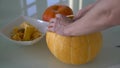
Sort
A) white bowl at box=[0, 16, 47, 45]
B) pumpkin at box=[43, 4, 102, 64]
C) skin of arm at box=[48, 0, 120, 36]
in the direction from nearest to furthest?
skin of arm at box=[48, 0, 120, 36] < pumpkin at box=[43, 4, 102, 64] < white bowl at box=[0, 16, 47, 45]

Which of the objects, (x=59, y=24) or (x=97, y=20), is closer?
(x=97, y=20)

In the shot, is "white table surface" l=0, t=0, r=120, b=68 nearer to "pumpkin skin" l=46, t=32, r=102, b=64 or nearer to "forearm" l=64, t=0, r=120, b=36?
"pumpkin skin" l=46, t=32, r=102, b=64

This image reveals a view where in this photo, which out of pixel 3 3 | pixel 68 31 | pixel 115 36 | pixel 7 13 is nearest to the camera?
pixel 68 31

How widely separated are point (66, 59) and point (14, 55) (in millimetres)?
197

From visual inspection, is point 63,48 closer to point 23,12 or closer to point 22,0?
point 23,12

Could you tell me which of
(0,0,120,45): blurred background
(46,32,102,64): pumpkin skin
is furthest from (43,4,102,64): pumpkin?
(0,0,120,45): blurred background

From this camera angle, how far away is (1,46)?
99 centimetres

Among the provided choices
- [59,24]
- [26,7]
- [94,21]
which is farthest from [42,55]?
[26,7]

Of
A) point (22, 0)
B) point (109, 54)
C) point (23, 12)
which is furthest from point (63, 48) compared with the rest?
point (22, 0)

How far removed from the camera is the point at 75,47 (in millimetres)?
833

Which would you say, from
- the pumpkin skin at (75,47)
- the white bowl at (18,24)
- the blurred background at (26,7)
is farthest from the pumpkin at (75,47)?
the blurred background at (26,7)

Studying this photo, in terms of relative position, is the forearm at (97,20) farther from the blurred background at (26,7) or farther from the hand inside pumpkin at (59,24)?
the blurred background at (26,7)

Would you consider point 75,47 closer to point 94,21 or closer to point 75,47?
point 75,47

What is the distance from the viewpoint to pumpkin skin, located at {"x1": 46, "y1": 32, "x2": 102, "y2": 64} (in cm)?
83
